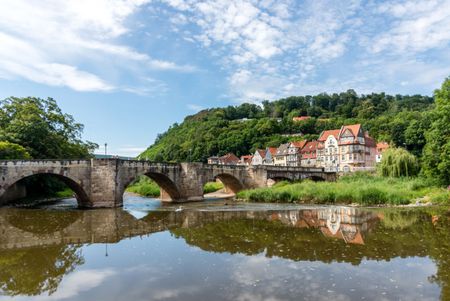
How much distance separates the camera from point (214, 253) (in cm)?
→ 1369

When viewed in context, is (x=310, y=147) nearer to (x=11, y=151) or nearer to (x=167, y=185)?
(x=167, y=185)

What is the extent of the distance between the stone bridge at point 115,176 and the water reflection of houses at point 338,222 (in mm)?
14798

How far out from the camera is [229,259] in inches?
494

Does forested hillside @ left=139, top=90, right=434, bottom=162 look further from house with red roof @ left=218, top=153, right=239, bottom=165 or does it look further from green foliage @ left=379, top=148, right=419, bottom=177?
green foliage @ left=379, top=148, right=419, bottom=177

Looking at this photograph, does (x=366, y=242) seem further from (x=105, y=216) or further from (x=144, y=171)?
(x=144, y=171)

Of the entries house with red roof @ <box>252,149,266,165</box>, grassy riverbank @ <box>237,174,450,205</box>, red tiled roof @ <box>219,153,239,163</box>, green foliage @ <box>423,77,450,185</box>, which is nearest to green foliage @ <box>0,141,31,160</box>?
grassy riverbank @ <box>237,174,450,205</box>

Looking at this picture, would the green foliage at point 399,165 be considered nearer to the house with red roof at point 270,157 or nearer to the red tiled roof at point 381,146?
the red tiled roof at point 381,146

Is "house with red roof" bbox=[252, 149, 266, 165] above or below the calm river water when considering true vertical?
above

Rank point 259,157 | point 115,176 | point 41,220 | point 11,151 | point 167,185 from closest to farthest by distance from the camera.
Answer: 1. point 41,220
2. point 115,176
3. point 11,151
4. point 167,185
5. point 259,157

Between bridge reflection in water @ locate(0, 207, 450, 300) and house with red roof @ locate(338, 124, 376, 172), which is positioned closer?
bridge reflection in water @ locate(0, 207, 450, 300)

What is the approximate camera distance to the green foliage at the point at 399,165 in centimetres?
4384

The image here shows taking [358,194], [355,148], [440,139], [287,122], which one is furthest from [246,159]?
[358,194]

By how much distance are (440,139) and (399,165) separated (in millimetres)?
10152

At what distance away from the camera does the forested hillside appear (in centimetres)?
10750
